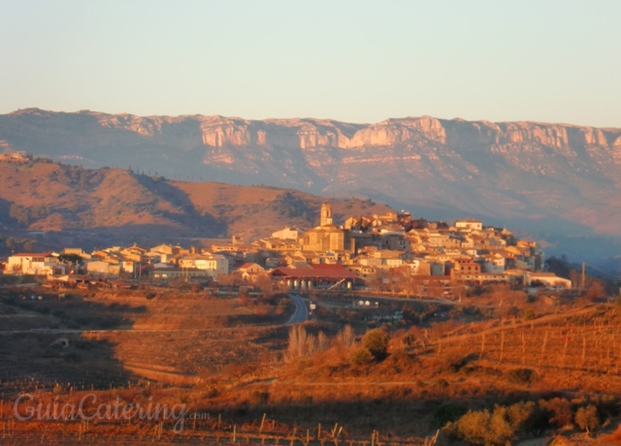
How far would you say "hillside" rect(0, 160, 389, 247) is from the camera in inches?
5394

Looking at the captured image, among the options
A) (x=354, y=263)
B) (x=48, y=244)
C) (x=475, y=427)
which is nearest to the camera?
(x=475, y=427)

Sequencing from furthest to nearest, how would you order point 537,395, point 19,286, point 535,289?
point 535,289 < point 19,286 < point 537,395

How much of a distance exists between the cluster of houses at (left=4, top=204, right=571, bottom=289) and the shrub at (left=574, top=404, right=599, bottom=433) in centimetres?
4202

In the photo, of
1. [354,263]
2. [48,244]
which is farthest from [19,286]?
[48,244]

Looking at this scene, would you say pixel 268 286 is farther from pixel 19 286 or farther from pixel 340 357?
pixel 340 357

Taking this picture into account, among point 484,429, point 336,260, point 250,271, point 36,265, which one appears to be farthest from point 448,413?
point 336,260

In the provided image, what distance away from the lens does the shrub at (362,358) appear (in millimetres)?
36531

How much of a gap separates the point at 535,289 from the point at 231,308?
58.9ft

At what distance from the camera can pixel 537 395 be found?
1238 inches

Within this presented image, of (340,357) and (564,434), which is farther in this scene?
(340,357)

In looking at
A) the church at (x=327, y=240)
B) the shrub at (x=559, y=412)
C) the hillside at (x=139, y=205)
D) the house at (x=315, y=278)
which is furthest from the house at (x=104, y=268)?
the hillside at (x=139, y=205)

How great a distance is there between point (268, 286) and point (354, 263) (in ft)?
38.7

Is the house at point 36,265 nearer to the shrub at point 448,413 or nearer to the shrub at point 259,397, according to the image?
the shrub at point 259,397

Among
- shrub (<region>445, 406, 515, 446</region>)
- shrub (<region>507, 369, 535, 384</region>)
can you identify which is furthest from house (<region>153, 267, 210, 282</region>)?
shrub (<region>445, 406, 515, 446</region>)
